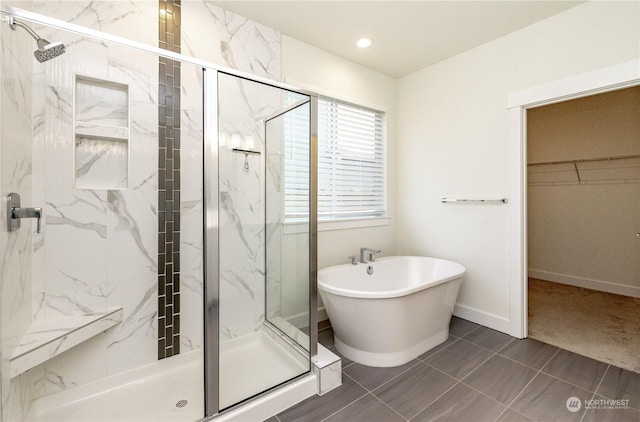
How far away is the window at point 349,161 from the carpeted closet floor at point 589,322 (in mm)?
1861

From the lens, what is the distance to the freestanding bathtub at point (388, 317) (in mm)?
1903

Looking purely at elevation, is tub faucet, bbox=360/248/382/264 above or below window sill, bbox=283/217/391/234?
below

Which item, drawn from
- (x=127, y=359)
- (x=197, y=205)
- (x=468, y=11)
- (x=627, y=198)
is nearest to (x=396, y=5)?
(x=468, y=11)

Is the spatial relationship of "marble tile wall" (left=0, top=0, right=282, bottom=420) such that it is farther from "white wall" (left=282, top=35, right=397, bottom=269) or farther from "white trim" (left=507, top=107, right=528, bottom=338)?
"white trim" (left=507, top=107, right=528, bottom=338)

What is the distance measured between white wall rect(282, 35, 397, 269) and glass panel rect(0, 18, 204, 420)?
959 millimetres

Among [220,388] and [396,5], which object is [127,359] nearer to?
A: [220,388]

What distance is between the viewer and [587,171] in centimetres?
354

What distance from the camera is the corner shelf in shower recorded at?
1229mm

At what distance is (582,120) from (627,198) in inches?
42.6

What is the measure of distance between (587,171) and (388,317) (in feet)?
11.7

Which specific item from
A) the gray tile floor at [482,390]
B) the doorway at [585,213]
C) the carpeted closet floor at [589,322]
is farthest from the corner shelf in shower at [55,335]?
the doorway at [585,213]

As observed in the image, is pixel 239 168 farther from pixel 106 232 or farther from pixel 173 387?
pixel 173 387

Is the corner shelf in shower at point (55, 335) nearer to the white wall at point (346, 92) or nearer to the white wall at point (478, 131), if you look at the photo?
the white wall at point (346, 92)

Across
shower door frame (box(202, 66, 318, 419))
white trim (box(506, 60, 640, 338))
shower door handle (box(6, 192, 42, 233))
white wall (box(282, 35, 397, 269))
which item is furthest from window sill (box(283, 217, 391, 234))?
shower door handle (box(6, 192, 42, 233))
